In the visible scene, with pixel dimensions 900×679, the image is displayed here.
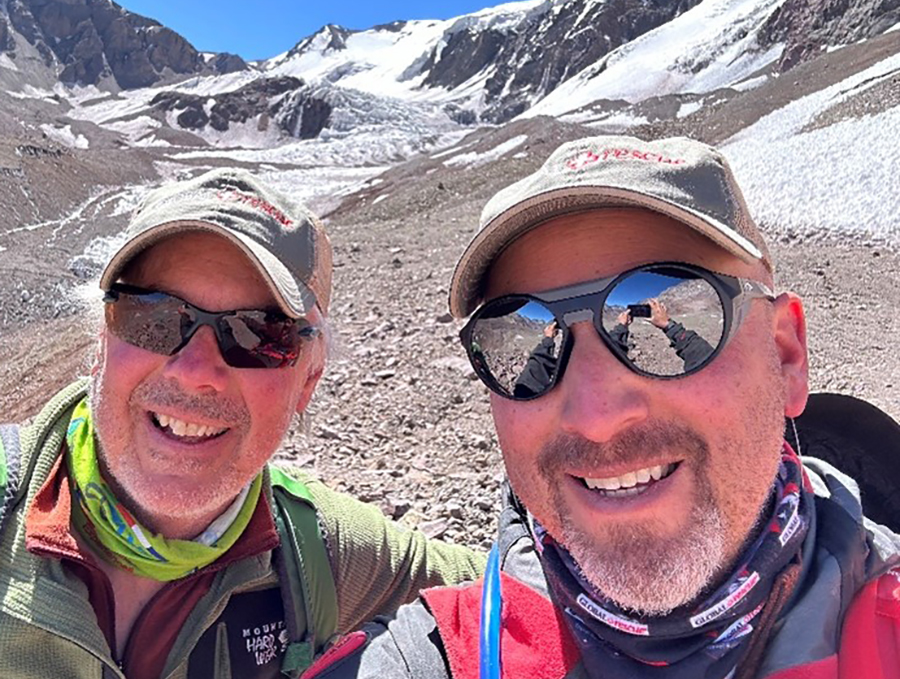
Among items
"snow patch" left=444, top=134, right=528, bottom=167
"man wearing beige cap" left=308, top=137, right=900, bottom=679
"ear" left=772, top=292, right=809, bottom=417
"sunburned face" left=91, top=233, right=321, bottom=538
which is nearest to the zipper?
"sunburned face" left=91, top=233, right=321, bottom=538

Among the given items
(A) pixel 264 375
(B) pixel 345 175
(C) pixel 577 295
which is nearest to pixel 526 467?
(C) pixel 577 295

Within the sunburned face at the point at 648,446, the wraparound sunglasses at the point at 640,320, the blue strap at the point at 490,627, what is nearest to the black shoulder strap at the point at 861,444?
the sunburned face at the point at 648,446

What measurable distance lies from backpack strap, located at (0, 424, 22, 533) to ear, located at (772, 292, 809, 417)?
2859 mm

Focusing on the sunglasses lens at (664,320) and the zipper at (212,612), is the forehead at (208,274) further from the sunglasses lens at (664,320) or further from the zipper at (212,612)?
the sunglasses lens at (664,320)

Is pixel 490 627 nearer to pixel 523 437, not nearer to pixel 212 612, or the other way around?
pixel 523 437

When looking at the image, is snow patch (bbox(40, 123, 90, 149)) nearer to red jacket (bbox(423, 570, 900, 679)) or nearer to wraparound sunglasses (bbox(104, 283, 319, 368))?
wraparound sunglasses (bbox(104, 283, 319, 368))

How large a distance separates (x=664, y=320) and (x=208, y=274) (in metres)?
2.16

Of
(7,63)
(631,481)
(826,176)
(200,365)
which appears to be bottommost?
(631,481)

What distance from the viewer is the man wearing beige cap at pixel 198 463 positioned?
10.2 ft

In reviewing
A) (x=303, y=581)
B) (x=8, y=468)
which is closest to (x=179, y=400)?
(x=8, y=468)

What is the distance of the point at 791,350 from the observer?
242 centimetres

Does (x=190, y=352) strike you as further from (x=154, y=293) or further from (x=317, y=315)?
(x=317, y=315)

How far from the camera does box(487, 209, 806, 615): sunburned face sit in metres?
2.08

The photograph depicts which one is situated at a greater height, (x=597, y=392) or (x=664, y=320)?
(x=664, y=320)
